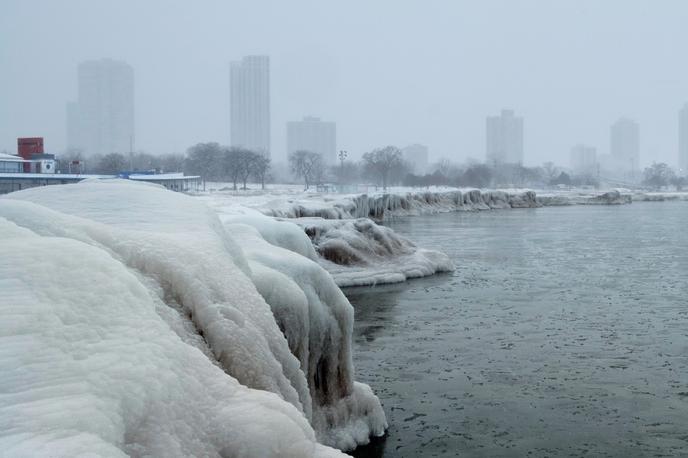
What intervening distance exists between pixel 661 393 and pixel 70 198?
29.8 feet

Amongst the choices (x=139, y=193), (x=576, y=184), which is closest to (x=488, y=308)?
(x=139, y=193)

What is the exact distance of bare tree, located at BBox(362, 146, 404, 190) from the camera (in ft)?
447

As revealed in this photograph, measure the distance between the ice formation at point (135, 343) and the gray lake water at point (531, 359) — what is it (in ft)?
13.8

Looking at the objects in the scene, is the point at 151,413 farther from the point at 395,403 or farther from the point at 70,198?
the point at 395,403

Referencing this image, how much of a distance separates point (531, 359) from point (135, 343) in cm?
1083

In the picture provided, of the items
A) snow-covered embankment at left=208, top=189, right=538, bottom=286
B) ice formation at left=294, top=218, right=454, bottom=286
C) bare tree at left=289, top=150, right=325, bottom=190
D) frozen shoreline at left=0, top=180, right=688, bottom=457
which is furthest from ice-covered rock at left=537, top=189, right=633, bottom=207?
frozen shoreline at left=0, top=180, right=688, bottom=457

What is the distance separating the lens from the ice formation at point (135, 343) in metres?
3.31

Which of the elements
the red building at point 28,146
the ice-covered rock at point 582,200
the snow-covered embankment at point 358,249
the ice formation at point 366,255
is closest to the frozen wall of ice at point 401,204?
the snow-covered embankment at point 358,249

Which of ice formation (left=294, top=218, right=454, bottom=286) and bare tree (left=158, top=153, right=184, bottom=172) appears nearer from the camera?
ice formation (left=294, top=218, right=454, bottom=286)

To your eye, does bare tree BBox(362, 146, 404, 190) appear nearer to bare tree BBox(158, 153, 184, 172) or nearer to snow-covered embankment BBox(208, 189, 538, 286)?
bare tree BBox(158, 153, 184, 172)

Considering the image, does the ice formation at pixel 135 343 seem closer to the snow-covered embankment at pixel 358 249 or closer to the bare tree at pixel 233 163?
the snow-covered embankment at pixel 358 249

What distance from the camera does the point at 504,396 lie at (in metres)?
11.5

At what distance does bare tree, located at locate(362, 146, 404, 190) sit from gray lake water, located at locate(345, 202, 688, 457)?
109m

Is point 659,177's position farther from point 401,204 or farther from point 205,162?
point 401,204
